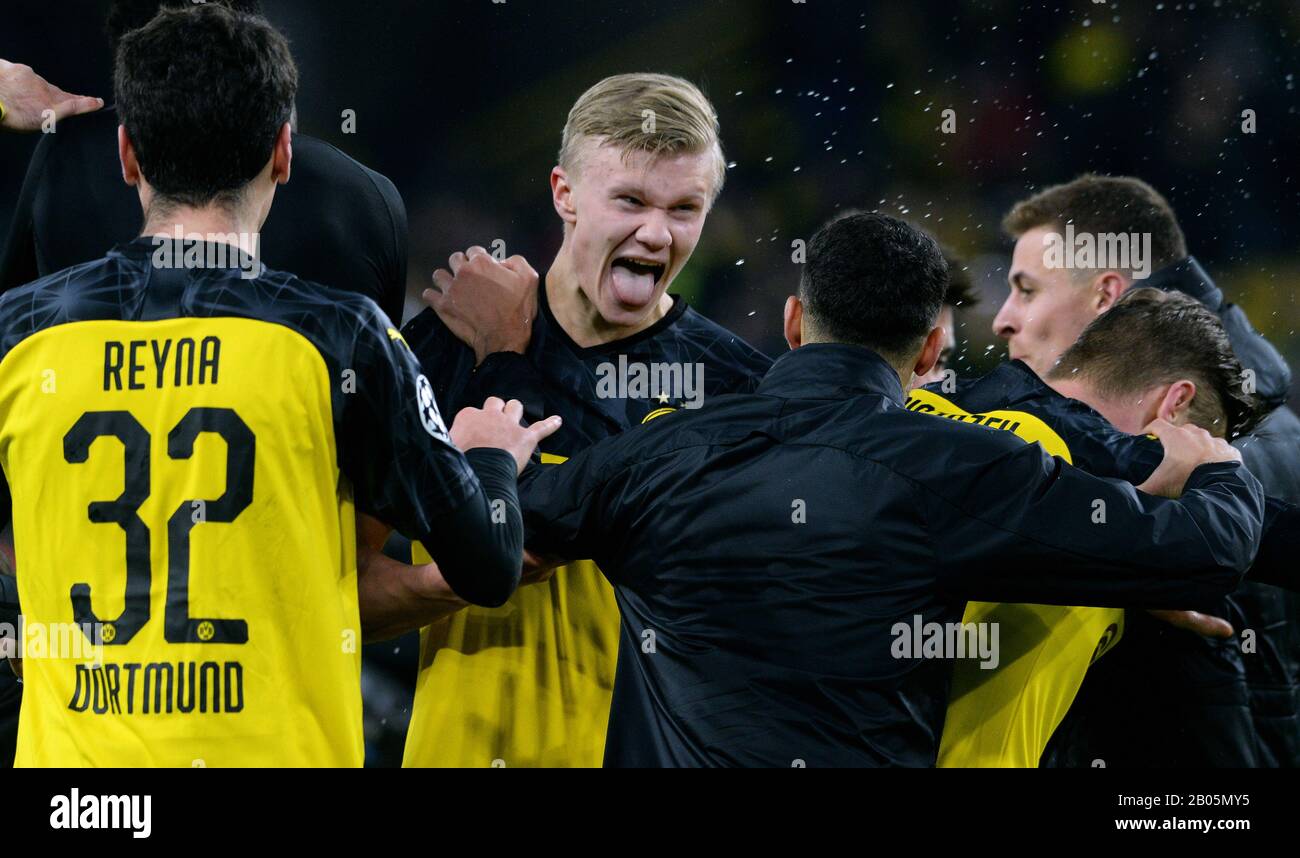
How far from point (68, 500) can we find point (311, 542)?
1.00 ft

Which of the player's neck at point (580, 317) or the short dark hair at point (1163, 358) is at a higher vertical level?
the player's neck at point (580, 317)

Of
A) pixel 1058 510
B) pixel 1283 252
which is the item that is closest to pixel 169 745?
pixel 1058 510

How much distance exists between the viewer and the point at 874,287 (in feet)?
7.57

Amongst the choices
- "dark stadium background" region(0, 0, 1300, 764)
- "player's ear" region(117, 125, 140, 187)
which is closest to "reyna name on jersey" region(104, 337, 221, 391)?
"player's ear" region(117, 125, 140, 187)

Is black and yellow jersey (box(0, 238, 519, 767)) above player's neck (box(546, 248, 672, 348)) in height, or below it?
below

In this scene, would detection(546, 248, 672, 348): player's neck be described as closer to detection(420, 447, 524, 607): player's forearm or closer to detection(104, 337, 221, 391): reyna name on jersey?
detection(420, 447, 524, 607): player's forearm

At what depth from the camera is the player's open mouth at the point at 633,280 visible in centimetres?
284

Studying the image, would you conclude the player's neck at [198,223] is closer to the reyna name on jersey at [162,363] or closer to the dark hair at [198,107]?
the dark hair at [198,107]

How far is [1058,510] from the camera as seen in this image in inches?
84.0

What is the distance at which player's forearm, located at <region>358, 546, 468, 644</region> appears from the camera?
2330 millimetres

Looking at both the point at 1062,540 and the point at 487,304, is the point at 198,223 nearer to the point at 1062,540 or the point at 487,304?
the point at 487,304

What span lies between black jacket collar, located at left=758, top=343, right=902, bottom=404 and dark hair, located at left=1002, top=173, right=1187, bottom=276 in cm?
216

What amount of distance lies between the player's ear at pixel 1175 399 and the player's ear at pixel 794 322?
0.82 meters

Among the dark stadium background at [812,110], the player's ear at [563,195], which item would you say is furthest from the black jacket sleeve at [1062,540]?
the dark stadium background at [812,110]
